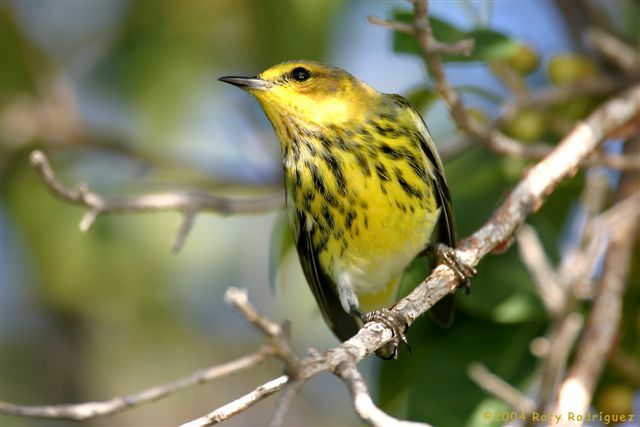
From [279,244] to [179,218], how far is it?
4.77ft

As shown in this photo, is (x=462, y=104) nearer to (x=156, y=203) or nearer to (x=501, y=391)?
(x=501, y=391)

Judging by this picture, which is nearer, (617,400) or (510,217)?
(510,217)

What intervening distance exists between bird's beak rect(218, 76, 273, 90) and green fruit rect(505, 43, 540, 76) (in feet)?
3.81

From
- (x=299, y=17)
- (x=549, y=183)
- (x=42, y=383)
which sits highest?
(x=299, y=17)

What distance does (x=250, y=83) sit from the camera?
11.9ft

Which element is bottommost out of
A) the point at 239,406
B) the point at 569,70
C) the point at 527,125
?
the point at 239,406

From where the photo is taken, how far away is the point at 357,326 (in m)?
3.98

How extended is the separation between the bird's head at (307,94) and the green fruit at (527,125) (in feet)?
2.25

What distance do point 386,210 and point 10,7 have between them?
9.12ft

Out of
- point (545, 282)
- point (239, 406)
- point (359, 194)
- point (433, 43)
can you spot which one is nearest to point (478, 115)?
point (359, 194)

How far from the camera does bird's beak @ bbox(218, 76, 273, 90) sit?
3.58 meters

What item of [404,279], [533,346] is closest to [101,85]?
[404,279]

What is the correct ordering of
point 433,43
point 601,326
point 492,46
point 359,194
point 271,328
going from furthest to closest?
point 492,46 < point 359,194 < point 601,326 < point 433,43 < point 271,328

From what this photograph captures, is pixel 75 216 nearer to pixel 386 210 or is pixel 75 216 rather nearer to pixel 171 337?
pixel 171 337
